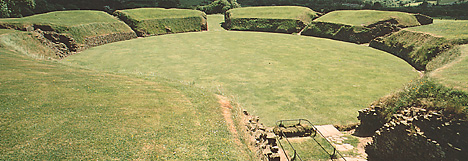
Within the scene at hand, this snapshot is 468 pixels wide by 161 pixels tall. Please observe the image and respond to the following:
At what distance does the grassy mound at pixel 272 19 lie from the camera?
51938mm

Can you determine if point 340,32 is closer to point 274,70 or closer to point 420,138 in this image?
point 274,70

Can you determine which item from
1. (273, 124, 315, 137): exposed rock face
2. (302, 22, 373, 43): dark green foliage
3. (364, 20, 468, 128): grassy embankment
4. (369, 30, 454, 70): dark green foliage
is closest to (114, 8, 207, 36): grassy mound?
(302, 22, 373, 43): dark green foliage

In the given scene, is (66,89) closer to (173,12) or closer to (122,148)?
(122,148)

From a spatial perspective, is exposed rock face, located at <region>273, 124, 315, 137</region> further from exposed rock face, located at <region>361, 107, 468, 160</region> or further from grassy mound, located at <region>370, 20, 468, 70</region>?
grassy mound, located at <region>370, 20, 468, 70</region>

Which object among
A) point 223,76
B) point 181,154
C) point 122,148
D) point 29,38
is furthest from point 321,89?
point 29,38

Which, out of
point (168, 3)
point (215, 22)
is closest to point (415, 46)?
point (215, 22)

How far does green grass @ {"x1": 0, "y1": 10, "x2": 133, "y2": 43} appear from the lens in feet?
101

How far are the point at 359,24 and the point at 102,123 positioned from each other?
147 feet

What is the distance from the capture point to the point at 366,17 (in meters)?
45.1

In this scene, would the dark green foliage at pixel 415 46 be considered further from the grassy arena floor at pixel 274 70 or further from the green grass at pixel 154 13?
the green grass at pixel 154 13

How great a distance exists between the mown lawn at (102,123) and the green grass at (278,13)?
1816 inches

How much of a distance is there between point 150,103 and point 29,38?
80.2 ft

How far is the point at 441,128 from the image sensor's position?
9.28 meters

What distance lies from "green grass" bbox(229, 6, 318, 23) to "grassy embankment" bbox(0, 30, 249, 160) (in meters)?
46.0
